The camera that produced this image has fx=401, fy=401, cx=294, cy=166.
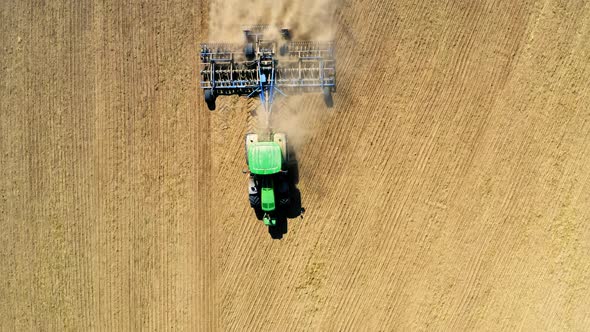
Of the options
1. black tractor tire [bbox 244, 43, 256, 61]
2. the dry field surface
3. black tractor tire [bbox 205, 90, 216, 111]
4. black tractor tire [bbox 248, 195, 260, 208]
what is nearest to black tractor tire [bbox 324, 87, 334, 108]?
the dry field surface

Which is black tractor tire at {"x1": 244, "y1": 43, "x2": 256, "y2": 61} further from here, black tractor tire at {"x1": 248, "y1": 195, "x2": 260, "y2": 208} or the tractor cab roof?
black tractor tire at {"x1": 248, "y1": 195, "x2": 260, "y2": 208}

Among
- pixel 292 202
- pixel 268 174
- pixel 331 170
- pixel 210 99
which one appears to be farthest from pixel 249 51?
pixel 292 202

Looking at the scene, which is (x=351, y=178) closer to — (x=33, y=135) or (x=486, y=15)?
(x=486, y=15)

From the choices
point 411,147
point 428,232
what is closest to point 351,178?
point 411,147

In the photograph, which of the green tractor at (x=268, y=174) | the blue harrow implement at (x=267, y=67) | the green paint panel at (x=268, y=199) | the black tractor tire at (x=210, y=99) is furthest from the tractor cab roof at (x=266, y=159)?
the black tractor tire at (x=210, y=99)

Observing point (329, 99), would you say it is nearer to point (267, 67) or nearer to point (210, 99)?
point (267, 67)
